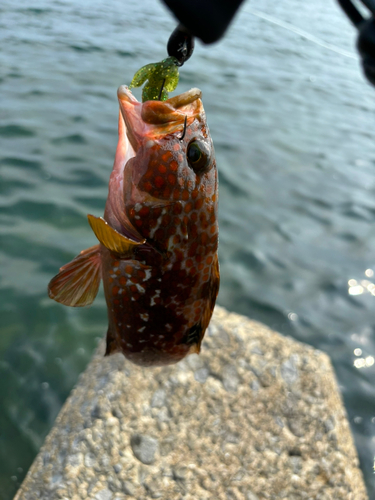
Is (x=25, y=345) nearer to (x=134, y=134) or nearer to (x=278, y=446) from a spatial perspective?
(x=278, y=446)

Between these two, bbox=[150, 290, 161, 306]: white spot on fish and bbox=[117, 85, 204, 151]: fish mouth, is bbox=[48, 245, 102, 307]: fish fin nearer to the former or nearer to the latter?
bbox=[150, 290, 161, 306]: white spot on fish

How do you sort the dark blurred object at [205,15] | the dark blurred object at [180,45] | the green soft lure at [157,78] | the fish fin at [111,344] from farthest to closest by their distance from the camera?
1. the fish fin at [111,344]
2. the green soft lure at [157,78]
3. the dark blurred object at [180,45]
4. the dark blurred object at [205,15]

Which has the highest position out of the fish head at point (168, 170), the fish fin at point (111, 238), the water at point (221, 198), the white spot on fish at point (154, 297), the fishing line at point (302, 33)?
the fish head at point (168, 170)

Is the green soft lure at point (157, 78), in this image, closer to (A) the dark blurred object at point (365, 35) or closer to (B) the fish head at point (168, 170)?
(B) the fish head at point (168, 170)

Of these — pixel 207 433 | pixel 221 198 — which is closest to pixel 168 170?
pixel 207 433

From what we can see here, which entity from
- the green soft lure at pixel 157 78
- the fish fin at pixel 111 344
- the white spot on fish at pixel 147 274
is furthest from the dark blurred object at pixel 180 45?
the fish fin at pixel 111 344

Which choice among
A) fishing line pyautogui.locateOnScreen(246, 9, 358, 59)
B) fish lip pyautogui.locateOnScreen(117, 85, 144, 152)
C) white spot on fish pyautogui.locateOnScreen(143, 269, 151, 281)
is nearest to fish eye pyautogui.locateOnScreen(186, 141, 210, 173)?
fish lip pyautogui.locateOnScreen(117, 85, 144, 152)
